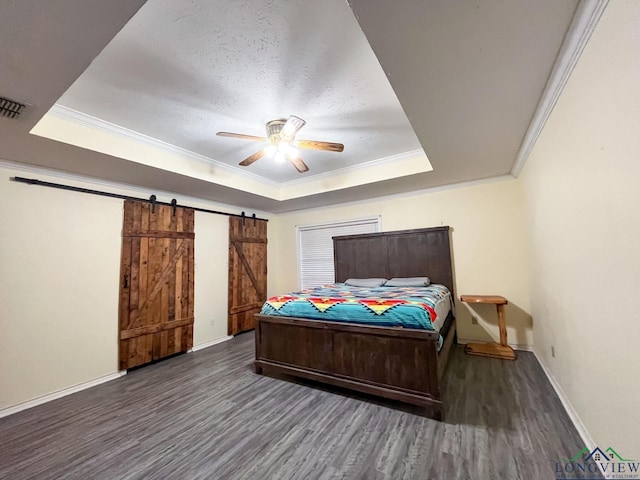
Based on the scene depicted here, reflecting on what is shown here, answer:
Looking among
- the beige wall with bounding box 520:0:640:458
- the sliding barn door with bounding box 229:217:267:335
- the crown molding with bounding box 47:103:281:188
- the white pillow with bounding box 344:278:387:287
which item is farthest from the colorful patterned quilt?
the crown molding with bounding box 47:103:281:188

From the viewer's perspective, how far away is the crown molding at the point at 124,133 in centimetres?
238

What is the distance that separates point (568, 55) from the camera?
59.4 inches

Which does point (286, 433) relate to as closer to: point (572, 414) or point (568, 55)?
point (572, 414)

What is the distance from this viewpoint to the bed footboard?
2.21 meters

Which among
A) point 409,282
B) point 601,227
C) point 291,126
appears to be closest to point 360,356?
point 409,282

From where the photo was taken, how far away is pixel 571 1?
120 centimetres

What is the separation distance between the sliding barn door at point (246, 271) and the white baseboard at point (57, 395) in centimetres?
188

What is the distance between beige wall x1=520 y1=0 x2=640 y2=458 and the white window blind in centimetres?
330

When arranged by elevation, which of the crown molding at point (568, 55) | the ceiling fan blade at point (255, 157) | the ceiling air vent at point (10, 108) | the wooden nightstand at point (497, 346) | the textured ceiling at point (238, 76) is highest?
the textured ceiling at point (238, 76)

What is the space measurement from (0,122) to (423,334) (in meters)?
3.89

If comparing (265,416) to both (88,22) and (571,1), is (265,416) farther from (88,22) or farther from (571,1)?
(571,1)

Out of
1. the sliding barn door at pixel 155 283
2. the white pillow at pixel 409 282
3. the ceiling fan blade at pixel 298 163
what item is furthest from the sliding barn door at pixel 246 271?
the white pillow at pixel 409 282

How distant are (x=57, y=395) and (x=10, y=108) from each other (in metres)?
2.92

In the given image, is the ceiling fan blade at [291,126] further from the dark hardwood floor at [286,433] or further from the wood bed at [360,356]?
the dark hardwood floor at [286,433]
